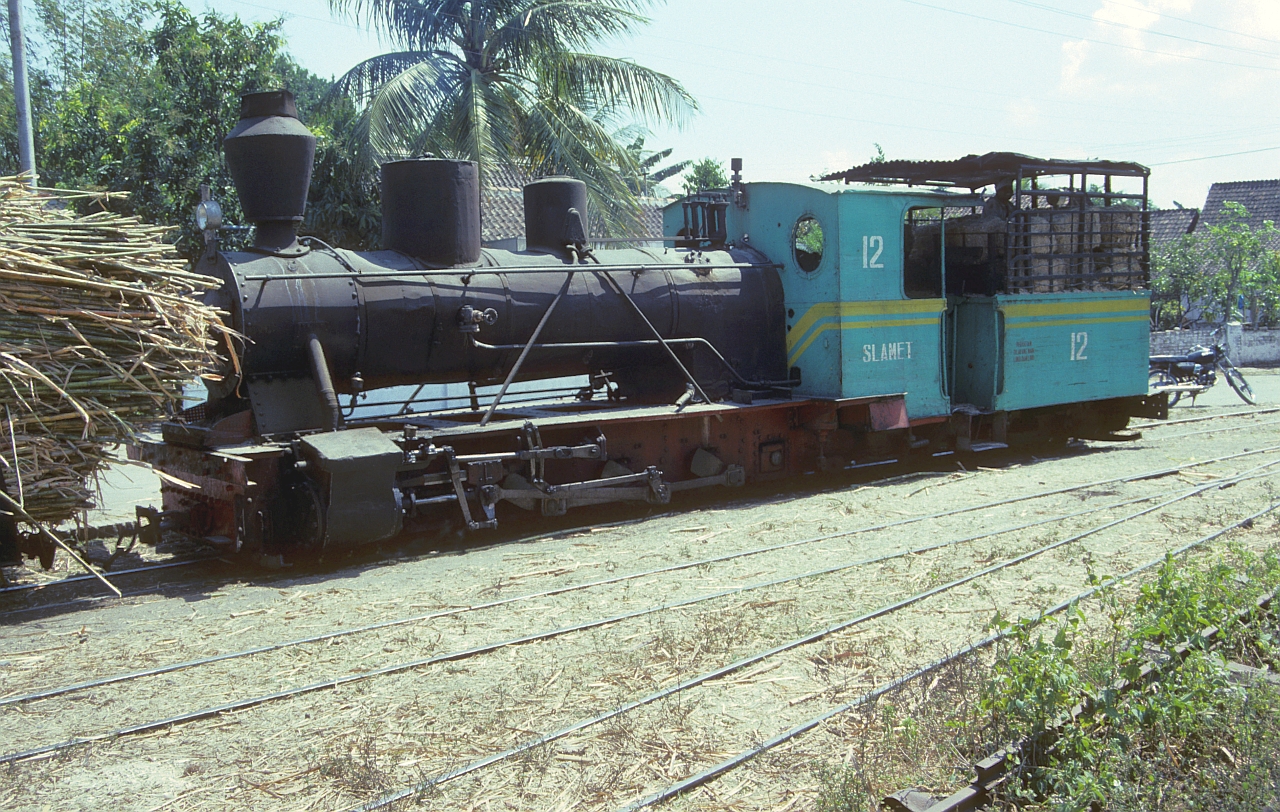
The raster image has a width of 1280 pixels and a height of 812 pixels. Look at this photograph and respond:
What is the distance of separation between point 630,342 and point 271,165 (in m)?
3.33

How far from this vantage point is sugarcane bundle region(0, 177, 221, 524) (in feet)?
18.7

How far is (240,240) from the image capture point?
46.0 ft

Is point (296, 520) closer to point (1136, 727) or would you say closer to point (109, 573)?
point (109, 573)

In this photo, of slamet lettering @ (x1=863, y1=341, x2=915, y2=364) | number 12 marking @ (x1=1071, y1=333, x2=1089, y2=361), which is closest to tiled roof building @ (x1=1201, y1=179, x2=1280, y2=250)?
number 12 marking @ (x1=1071, y1=333, x2=1089, y2=361)

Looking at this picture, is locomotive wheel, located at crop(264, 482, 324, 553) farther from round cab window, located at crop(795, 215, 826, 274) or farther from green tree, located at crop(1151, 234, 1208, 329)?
green tree, located at crop(1151, 234, 1208, 329)

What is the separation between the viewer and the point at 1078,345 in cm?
1180

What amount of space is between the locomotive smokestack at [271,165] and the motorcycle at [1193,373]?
14.4 metres

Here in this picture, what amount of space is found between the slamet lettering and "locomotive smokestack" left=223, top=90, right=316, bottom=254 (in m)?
5.24

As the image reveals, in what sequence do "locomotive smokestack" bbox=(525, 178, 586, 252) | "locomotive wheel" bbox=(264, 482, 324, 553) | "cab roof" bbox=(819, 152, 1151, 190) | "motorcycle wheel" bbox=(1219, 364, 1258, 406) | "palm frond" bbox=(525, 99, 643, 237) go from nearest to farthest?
"locomotive wheel" bbox=(264, 482, 324, 553) → "locomotive smokestack" bbox=(525, 178, 586, 252) → "cab roof" bbox=(819, 152, 1151, 190) → "palm frond" bbox=(525, 99, 643, 237) → "motorcycle wheel" bbox=(1219, 364, 1258, 406)

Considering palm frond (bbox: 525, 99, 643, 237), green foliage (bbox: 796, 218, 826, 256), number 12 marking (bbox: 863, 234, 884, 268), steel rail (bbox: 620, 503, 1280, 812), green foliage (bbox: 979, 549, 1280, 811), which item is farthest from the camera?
palm frond (bbox: 525, 99, 643, 237)

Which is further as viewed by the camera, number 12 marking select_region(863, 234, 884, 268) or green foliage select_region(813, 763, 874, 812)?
number 12 marking select_region(863, 234, 884, 268)

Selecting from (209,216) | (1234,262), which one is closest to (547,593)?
(209,216)

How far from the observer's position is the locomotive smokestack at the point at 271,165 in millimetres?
7539

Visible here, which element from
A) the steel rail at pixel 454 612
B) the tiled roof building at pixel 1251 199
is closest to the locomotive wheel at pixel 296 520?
the steel rail at pixel 454 612
